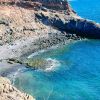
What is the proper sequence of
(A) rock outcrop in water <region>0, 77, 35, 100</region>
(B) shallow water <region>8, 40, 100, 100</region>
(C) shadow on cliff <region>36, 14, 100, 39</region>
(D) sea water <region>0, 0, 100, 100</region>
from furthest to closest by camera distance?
(C) shadow on cliff <region>36, 14, 100, 39</region> → (D) sea water <region>0, 0, 100, 100</region> → (B) shallow water <region>8, 40, 100, 100</region> → (A) rock outcrop in water <region>0, 77, 35, 100</region>

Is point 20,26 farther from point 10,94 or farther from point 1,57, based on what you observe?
point 10,94

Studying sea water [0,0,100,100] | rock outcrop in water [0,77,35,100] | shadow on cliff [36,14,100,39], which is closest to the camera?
rock outcrop in water [0,77,35,100]

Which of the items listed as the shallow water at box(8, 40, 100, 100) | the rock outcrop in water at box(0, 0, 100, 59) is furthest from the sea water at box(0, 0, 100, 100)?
the rock outcrop in water at box(0, 0, 100, 59)

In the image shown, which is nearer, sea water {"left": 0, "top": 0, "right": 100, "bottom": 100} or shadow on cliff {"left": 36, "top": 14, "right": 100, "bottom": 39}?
sea water {"left": 0, "top": 0, "right": 100, "bottom": 100}

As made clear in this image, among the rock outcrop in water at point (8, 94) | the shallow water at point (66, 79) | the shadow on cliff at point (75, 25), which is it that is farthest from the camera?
the shadow on cliff at point (75, 25)

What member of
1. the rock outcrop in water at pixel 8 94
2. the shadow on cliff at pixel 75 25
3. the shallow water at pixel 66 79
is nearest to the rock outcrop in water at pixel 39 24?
the shadow on cliff at pixel 75 25

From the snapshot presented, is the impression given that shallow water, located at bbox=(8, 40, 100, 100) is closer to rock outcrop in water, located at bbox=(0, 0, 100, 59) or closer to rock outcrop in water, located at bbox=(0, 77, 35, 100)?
rock outcrop in water, located at bbox=(0, 0, 100, 59)

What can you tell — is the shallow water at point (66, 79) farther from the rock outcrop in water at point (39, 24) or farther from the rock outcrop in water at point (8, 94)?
the rock outcrop in water at point (8, 94)

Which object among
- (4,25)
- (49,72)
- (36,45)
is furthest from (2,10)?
(49,72)

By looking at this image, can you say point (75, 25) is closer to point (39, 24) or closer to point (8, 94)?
point (39, 24)
